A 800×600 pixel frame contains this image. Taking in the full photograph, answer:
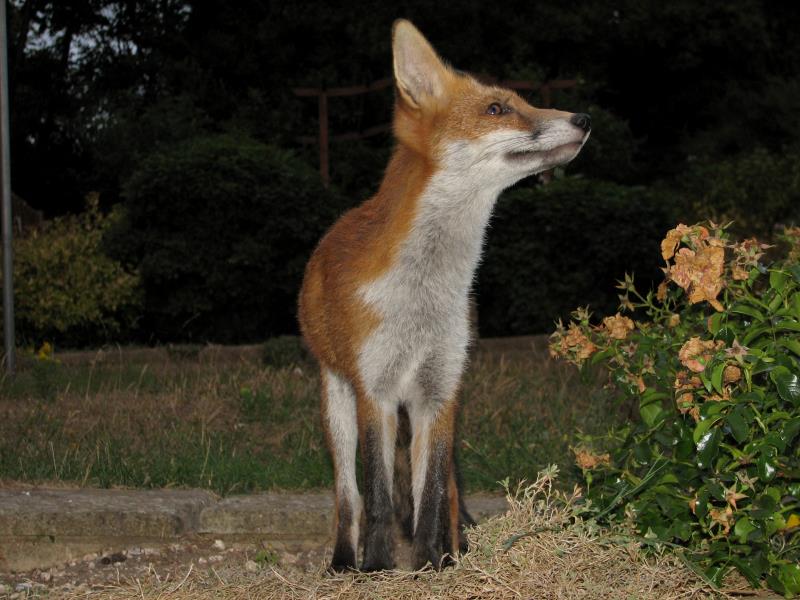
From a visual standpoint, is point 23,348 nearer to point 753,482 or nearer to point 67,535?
point 67,535

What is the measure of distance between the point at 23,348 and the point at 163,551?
666 centimetres

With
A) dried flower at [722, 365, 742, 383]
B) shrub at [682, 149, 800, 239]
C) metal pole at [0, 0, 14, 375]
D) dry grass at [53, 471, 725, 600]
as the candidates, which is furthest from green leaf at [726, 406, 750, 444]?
shrub at [682, 149, 800, 239]

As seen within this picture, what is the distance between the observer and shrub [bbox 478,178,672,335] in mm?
12070

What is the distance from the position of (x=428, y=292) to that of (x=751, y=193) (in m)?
11.9

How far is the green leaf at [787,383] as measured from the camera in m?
3.26

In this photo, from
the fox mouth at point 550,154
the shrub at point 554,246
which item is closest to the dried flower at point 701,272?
the fox mouth at point 550,154

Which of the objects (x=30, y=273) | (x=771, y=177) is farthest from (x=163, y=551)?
(x=771, y=177)

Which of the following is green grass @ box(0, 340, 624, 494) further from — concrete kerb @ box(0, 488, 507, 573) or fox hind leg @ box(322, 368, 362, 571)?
fox hind leg @ box(322, 368, 362, 571)

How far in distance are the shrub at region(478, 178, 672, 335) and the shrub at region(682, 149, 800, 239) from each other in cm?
163

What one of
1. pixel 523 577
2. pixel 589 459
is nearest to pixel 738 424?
pixel 589 459

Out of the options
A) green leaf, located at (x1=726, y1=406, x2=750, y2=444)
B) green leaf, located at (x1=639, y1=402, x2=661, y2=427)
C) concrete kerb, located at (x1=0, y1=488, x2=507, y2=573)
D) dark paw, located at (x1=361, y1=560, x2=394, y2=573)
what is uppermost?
green leaf, located at (x1=726, y1=406, x2=750, y2=444)

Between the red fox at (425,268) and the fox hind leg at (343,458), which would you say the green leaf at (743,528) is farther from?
the fox hind leg at (343,458)

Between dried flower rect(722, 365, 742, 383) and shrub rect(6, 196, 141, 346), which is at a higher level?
dried flower rect(722, 365, 742, 383)

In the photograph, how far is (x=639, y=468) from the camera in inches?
155
